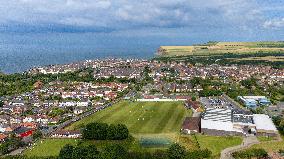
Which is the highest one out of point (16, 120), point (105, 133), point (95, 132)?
point (95, 132)

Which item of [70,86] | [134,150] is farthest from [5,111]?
[134,150]

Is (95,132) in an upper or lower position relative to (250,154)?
upper

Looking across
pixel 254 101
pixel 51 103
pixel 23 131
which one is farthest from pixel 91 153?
pixel 254 101

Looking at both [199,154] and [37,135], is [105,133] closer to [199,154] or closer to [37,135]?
[37,135]

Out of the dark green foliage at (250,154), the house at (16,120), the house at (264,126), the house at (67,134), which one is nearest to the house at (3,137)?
the house at (67,134)

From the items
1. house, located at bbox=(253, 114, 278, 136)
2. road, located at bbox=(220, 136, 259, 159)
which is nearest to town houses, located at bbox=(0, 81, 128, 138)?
road, located at bbox=(220, 136, 259, 159)

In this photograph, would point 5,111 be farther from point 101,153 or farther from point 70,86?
point 101,153
